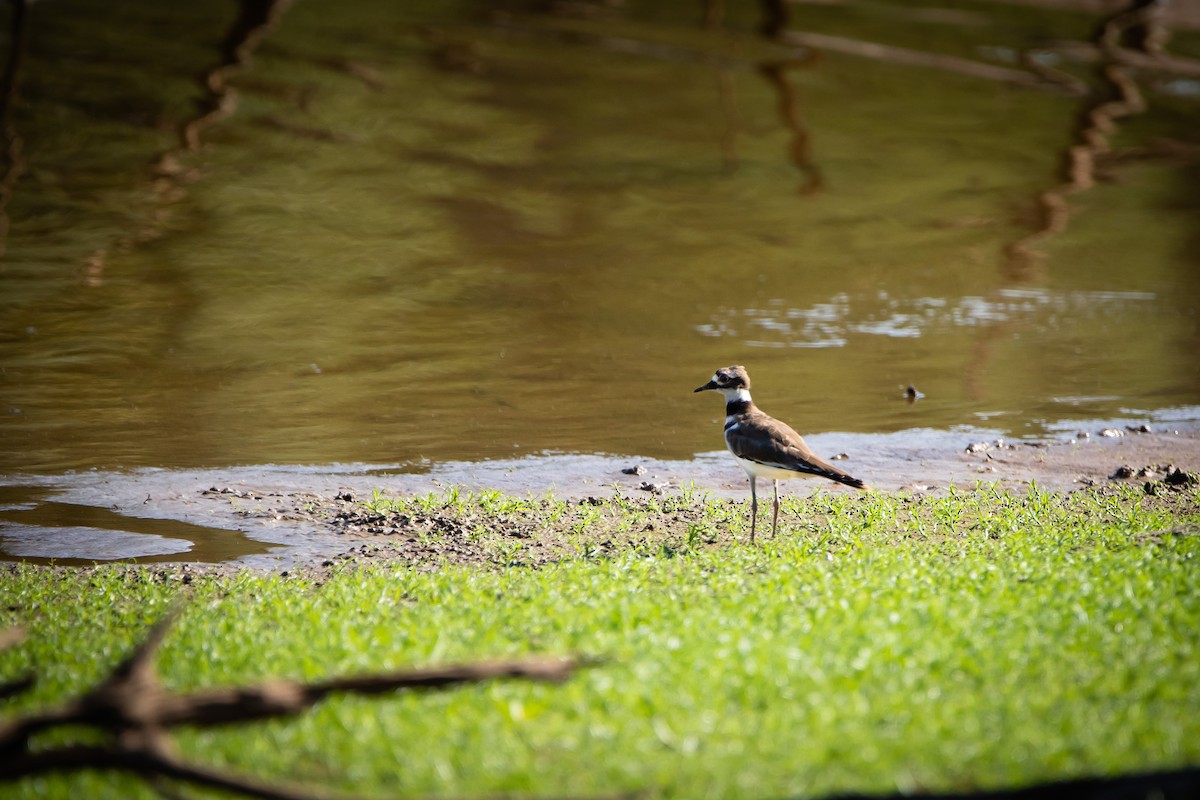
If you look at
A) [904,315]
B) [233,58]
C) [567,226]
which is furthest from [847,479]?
[233,58]

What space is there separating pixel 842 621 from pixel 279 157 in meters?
17.6

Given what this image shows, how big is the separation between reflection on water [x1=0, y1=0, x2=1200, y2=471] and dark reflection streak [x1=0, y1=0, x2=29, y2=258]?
143 millimetres

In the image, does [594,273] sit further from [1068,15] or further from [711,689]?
[1068,15]

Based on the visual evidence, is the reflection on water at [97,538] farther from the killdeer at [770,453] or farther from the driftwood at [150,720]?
the driftwood at [150,720]

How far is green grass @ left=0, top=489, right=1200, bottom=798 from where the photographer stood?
5.41 meters

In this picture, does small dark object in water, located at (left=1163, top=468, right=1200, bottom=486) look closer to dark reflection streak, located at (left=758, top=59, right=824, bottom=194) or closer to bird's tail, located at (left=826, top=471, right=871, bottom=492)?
bird's tail, located at (left=826, top=471, right=871, bottom=492)

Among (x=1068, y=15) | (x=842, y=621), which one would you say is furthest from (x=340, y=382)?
(x=1068, y=15)

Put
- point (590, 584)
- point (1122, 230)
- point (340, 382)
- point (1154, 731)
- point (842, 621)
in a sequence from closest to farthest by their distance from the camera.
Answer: point (1154, 731), point (842, 621), point (590, 584), point (340, 382), point (1122, 230)

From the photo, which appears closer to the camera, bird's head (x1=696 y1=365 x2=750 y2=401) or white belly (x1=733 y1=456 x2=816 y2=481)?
white belly (x1=733 y1=456 x2=816 y2=481)

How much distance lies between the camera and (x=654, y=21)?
29.5m

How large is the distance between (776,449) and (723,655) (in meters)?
2.92

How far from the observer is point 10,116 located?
75.5 feet

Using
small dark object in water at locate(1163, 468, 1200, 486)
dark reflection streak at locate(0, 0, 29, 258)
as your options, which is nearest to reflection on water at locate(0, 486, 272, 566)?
small dark object in water at locate(1163, 468, 1200, 486)

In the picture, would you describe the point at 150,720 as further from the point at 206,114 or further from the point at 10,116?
the point at 10,116
